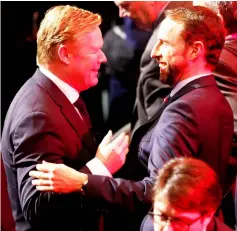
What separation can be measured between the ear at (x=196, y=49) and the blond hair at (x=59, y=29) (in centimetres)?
44

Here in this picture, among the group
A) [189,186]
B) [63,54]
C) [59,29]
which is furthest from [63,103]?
[189,186]

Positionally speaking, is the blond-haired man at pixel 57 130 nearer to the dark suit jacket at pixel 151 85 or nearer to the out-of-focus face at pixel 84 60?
the out-of-focus face at pixel 84 60

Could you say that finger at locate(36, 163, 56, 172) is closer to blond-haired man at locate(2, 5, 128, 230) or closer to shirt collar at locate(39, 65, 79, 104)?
blond-haired man at locate(2, 5, 128, 230)

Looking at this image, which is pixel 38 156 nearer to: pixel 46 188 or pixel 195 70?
pixel 46 188

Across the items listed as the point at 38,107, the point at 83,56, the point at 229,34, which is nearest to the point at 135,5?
the point at 229,34

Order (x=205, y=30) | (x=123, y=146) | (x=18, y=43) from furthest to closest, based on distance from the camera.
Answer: (x=18, y=43) < (x=123, y=146) < (x=205, y=30)

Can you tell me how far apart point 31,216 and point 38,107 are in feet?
1.43

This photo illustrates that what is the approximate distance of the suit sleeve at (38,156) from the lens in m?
2.70

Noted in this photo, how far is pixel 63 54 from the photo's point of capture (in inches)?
112

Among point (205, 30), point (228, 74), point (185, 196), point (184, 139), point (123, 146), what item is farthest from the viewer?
point (228, 74)

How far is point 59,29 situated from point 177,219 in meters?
0.96

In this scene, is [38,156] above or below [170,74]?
below

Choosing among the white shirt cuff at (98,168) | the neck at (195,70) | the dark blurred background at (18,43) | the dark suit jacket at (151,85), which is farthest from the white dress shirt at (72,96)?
the dark blurred background at (18,43)

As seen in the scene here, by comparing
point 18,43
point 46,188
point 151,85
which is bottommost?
point 18,43
